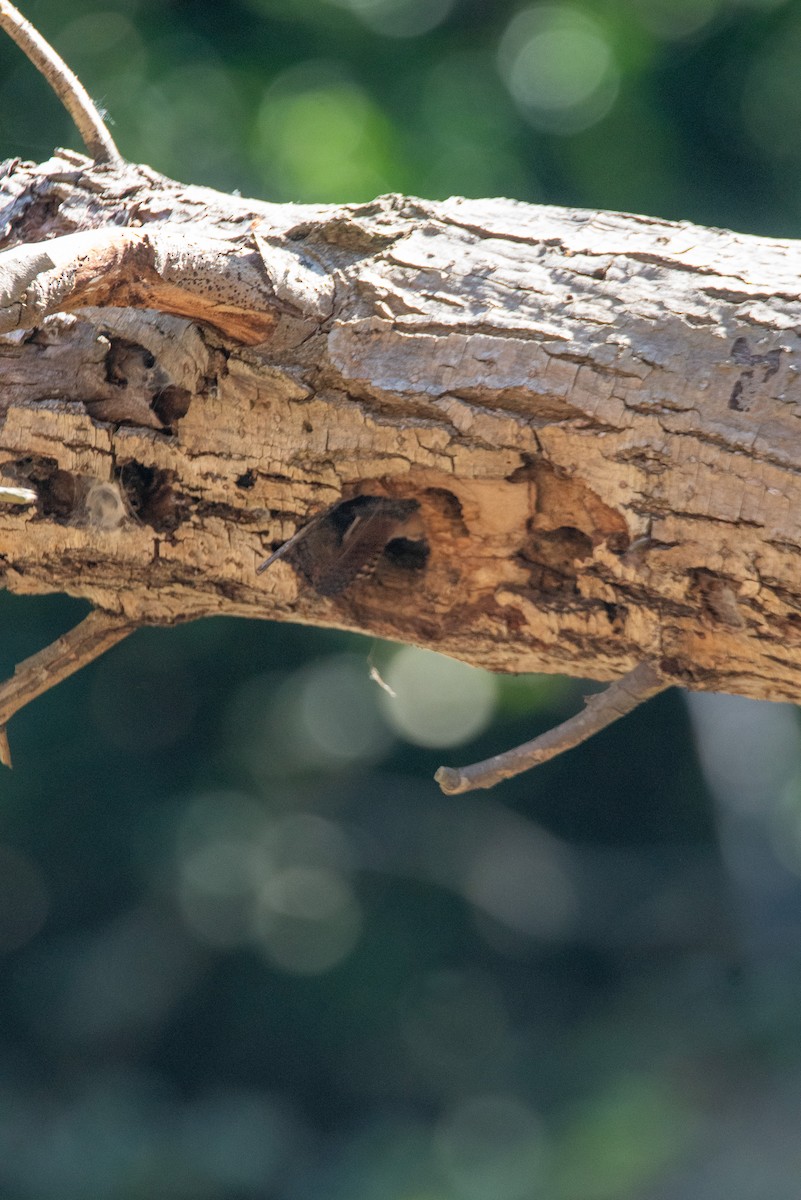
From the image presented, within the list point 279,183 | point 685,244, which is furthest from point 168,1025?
point 685,244

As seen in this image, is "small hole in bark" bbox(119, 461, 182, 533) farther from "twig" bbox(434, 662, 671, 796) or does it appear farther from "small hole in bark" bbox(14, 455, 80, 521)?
"twig" bbox(434, 662, 671, 796)

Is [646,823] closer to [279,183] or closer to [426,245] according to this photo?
[279,183]

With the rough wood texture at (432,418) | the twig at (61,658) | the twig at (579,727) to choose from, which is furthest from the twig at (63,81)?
the twig at (579,727)

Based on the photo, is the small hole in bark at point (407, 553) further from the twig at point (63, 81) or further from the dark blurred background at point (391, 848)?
the dark blurred background at point (391, 848)

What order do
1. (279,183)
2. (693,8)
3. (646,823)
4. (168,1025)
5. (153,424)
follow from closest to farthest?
(153,424), (279,183), (693,8), (168,1025), (646,823)

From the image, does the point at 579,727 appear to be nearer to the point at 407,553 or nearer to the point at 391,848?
the point at 407,553
